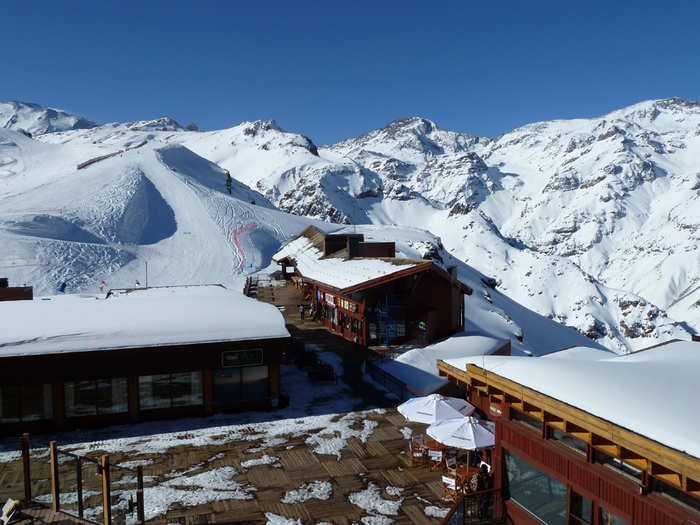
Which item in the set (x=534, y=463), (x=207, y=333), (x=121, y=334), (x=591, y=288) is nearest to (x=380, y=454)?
(x=534, y=463)

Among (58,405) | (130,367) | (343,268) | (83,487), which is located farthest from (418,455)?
(343,268)

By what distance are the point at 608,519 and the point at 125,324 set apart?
15416mm

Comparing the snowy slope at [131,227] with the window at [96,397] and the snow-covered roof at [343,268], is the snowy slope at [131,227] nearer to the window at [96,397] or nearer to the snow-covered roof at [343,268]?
the snow-covered roof at [343,268]

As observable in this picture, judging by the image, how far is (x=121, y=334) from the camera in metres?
17.0

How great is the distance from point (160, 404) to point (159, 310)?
456 centimetres

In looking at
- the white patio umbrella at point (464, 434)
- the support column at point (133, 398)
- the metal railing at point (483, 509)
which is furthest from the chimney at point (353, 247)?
the metal railing at point (483, 509)

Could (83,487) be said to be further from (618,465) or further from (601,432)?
(618,465)

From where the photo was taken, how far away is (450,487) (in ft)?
40.3

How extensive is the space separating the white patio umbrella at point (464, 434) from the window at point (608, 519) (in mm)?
3654

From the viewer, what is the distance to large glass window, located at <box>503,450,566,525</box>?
952 cm

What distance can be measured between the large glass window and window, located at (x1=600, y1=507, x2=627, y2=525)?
0.79 meters

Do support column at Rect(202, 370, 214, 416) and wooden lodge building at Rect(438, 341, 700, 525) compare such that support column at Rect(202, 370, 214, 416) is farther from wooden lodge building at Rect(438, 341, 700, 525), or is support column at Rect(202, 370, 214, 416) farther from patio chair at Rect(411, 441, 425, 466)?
wooden lodge building at Rect(438, 341, 700, 525)

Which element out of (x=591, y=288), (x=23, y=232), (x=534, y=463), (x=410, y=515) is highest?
(x=23, y=232)

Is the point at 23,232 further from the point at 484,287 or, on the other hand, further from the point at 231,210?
the point at 484,287
